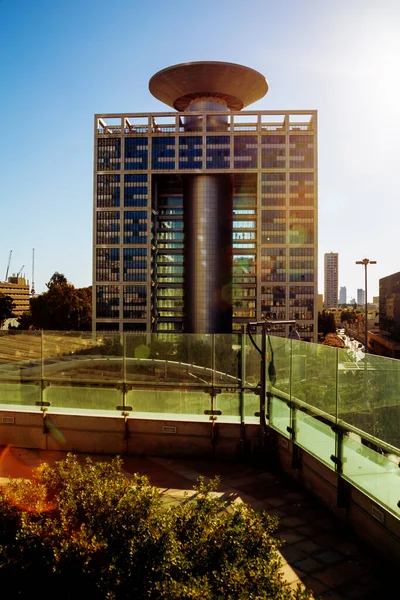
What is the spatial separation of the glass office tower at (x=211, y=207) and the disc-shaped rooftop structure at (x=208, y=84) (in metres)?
0.22

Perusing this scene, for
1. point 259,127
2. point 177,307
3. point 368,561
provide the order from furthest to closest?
point 177,307
point 259,127
point 368,561

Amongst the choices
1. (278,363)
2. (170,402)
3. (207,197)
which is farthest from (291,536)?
(207,197)

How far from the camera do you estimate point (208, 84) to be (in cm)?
10019

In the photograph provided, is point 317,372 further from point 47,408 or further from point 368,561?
point 47,408

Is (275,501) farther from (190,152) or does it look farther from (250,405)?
(190,152)

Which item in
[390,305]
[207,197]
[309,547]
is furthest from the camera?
[207,197]

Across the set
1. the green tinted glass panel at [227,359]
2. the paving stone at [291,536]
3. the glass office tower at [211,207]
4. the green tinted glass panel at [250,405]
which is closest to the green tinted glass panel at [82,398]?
the green tinted glass panel at [227,359]

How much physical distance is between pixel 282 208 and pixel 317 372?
94746 millimetres

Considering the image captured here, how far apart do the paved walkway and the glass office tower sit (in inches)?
3485

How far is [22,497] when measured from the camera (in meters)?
6.69

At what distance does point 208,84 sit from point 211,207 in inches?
978

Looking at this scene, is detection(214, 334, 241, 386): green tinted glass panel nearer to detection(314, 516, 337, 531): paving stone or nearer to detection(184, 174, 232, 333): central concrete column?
detection(314, 516, 337, 531): paving stone

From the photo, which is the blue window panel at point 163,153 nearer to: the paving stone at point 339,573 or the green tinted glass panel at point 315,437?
the green tinted glass panel at point 315,437

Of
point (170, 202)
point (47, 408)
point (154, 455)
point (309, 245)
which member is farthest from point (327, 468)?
point (170, 202)
